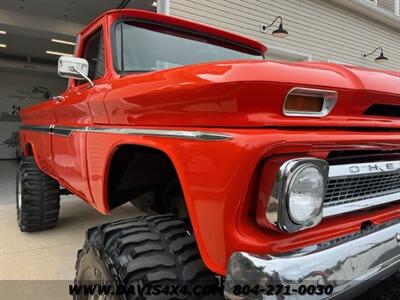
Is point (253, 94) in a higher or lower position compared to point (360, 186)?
higher

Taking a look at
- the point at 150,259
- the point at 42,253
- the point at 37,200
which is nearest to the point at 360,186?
the point at 150,259

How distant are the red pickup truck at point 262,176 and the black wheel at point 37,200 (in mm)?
2130

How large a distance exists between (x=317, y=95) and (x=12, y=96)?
58.0 ft

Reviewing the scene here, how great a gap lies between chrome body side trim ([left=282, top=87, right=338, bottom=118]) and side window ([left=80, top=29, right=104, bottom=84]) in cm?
156

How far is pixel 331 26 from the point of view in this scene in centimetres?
927

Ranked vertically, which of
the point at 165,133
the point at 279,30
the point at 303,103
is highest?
the point at 279,30

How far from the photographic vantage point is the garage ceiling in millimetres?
9453

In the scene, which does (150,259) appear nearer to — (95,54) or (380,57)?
(95,54)

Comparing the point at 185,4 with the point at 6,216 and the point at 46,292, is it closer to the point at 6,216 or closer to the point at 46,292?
the point at 6,216

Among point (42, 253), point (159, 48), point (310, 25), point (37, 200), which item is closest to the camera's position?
point (159, 48)

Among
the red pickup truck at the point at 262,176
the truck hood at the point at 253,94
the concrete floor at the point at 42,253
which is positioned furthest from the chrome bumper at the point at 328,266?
the concrete floor at the point at 42,253

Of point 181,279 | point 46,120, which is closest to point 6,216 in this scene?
point 46,120

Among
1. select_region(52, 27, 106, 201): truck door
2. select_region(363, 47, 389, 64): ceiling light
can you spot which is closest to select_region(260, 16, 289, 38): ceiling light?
select_region(363, 47, 389, 64): ceiling light

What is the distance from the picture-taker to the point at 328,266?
3.97ft
